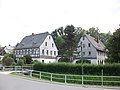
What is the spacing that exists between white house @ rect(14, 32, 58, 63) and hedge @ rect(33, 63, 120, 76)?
920 inches

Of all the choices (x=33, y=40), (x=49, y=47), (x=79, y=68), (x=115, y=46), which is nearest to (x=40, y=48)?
(x=49, y=47)

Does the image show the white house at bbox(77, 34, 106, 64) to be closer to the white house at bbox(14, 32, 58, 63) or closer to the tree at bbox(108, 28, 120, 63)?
the white house at bbox(14, 32, 58, 63)

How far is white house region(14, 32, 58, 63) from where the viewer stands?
60.2 m

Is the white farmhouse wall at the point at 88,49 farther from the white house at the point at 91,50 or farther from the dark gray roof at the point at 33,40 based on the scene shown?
the dark gray roof at the point at 33,40

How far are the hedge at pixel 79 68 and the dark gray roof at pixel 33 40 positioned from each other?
25.0 metres

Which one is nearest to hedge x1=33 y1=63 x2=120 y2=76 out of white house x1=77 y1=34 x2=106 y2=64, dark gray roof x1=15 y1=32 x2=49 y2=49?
dark gray roof x1=15 y1=32 x2=49 y2=49

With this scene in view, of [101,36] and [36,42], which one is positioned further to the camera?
[101,36]

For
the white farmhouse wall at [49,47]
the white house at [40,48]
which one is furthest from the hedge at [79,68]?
the white farmhouse wall at [49,47]

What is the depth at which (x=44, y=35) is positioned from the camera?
62438 mm

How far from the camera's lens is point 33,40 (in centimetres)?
6494

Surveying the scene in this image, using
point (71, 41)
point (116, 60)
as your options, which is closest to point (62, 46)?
point (71, 41)

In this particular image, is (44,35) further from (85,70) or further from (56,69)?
(85,70)

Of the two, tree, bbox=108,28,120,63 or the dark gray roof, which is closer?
tree, bbox=108,28,120,63

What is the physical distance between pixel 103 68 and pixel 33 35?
43.5 m
